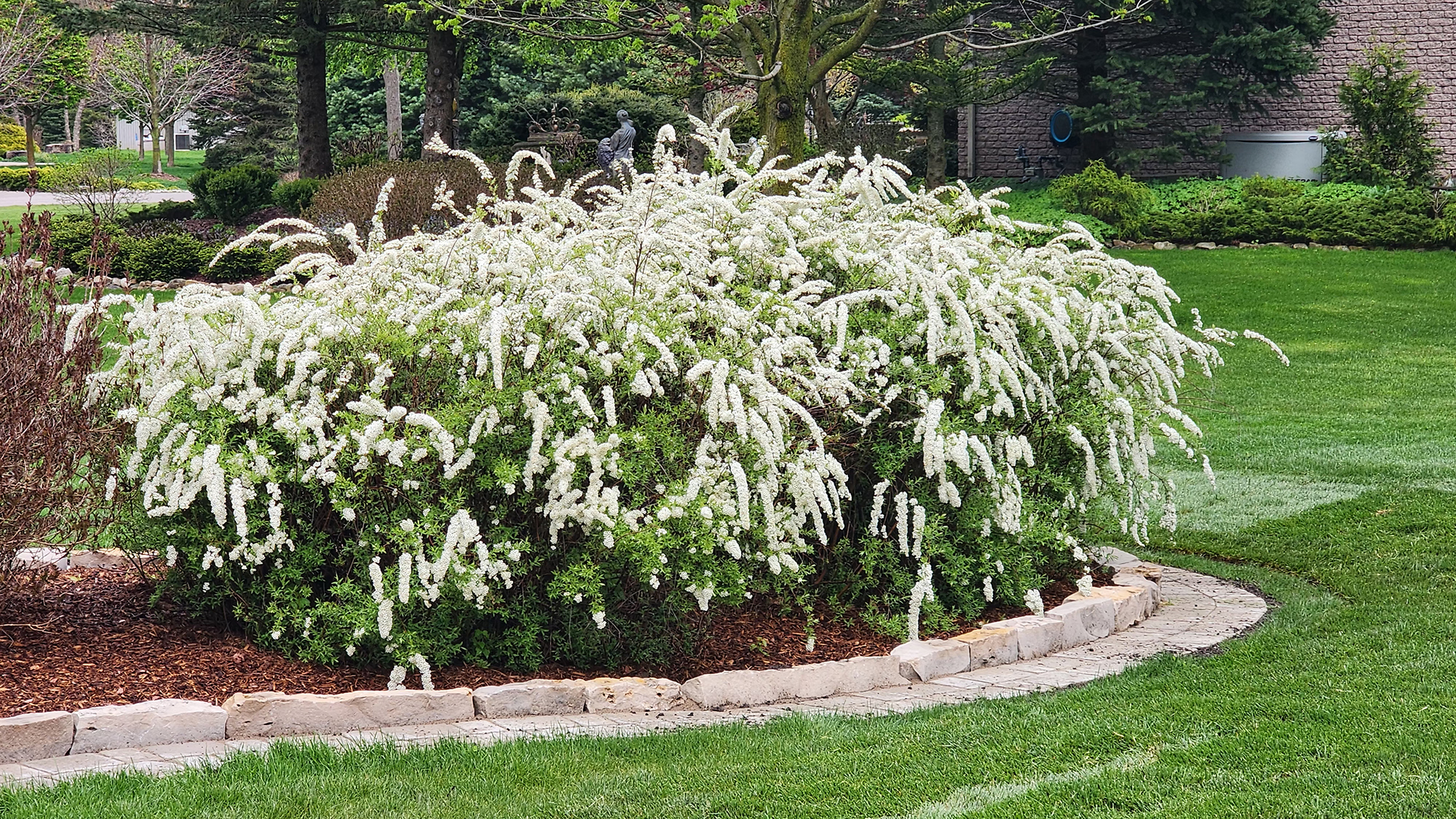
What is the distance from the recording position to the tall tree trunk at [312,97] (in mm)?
20812

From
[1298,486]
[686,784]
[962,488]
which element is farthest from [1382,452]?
[686,784]

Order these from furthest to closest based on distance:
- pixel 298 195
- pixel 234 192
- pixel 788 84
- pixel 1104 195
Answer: pixel 1104 195 < pixel 234 192 < pixel 298 195 < pixel 788 84

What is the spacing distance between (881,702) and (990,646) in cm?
76

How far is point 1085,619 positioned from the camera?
573 cm

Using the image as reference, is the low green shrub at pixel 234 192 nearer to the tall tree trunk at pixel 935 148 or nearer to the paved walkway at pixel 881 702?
the tall tree trunk at pixel 935 148

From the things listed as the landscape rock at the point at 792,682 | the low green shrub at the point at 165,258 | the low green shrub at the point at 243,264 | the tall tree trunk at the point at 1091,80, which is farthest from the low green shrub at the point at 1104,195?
the landscape rock at the point at 792,682

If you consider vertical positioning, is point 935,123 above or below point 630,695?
above

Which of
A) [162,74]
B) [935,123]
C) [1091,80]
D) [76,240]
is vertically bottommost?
[76,240]

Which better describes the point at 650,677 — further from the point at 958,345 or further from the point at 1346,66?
the point at 1346,66

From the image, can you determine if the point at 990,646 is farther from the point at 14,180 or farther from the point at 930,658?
the point at 14,180

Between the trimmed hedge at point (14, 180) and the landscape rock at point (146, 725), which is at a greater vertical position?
the trimmed hedge at point (14, 180)

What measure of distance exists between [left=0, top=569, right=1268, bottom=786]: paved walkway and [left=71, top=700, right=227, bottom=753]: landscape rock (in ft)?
0.12

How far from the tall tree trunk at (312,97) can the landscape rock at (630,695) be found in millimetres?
18291

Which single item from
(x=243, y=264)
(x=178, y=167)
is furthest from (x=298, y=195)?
(x=178, y=167)
